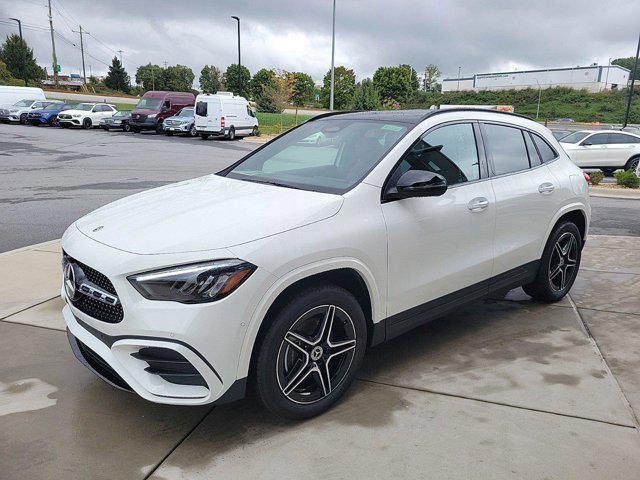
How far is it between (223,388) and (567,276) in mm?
3806

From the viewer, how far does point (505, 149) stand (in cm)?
443

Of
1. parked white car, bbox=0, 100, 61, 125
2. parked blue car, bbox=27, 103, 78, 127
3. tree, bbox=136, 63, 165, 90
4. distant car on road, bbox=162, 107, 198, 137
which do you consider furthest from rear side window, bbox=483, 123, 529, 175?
tree, bbox=136, 63, 165, 90

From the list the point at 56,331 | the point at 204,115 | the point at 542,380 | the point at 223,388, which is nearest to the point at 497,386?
the point at 542,380

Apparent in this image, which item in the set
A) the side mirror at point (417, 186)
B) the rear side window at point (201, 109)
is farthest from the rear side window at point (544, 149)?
the rear side window at point (201, 109)

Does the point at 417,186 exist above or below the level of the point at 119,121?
above

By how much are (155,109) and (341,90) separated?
7216 centimetres

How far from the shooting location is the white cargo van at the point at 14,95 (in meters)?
36.9

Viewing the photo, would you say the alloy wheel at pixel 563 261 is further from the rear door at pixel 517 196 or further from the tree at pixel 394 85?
the tree at pixel 394 85

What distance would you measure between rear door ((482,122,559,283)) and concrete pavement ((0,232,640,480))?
25.4 inches

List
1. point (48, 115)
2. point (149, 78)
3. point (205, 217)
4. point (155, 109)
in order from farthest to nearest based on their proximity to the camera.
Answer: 1. point (149, 78)
2. point (48, 115)
3. point (155, 109)
4. point (205, 217)

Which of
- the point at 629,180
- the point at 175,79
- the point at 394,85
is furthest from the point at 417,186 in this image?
the point at 175,79

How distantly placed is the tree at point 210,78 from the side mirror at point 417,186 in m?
130

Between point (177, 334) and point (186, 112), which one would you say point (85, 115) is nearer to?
point (186, 112)

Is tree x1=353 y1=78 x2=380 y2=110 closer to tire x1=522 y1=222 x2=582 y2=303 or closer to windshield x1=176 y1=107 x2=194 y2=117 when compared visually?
windshield x1=176 y1=107 x2=194 y2=117
